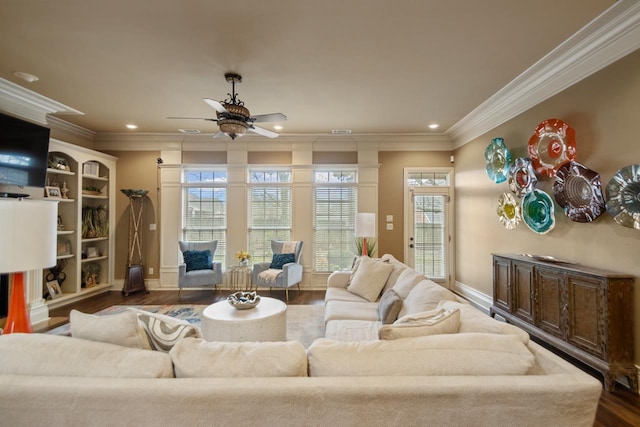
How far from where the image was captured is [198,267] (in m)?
4.85

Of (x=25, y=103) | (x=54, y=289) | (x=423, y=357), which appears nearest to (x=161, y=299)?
(x=54, y=289)

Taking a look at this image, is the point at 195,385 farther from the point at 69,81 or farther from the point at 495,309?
the point at 69,81

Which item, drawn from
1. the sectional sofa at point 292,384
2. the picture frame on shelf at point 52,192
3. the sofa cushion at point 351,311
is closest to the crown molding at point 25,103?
the picture frame on shelf at point 52,192

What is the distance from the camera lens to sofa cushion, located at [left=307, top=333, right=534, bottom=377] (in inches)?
44.8

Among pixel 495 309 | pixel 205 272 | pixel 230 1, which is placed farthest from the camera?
pixel 205 272

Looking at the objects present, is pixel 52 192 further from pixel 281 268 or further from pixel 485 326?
pixel 485 326

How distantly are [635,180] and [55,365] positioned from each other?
11.9 ft

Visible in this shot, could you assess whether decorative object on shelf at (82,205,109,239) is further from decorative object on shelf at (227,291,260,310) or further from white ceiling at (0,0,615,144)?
decorative object on shelf at (227,291,260,310)

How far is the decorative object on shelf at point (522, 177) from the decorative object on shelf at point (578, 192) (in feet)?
1.24

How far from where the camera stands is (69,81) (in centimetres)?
330

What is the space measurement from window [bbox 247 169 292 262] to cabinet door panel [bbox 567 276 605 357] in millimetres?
4074

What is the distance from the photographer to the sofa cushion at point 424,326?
Answer: 53.2 inches

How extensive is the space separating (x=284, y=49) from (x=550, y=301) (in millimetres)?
3457

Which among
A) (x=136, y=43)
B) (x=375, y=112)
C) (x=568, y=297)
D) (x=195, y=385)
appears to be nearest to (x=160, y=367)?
(x=195, y=385)
